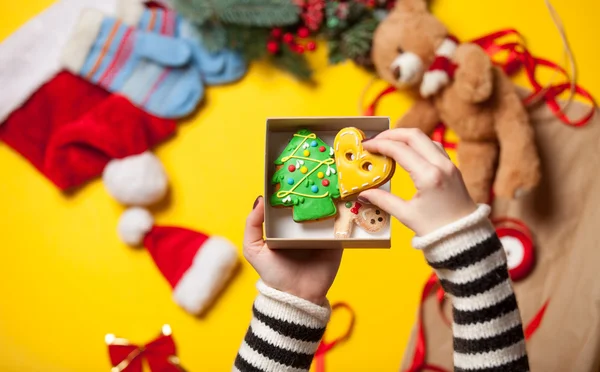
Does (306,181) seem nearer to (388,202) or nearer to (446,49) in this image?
(388,202)

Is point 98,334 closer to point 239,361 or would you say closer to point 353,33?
point 239,361

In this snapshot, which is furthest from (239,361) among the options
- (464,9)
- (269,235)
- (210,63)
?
(464,9)

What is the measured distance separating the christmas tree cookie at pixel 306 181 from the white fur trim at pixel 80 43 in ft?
2.55

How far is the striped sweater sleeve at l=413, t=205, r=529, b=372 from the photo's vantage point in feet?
2.04

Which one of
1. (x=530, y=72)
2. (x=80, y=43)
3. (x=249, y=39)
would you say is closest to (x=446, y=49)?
(x=530, y=72)

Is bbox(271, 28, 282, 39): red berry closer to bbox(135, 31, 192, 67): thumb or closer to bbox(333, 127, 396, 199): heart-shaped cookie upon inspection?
bbox(135, 31, 192, 67): thumb

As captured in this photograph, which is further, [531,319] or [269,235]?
[531,319]

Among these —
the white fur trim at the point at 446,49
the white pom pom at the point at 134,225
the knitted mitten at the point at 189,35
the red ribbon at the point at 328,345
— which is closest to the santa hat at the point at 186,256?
the white pom pom at the point at 134,225

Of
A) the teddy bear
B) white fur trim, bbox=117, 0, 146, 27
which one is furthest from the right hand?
white fur trim, bbox=117, 0, 146, 27

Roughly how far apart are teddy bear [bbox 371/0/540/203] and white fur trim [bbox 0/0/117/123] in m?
0.74

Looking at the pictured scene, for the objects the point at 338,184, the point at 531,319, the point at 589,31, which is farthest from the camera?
the point at 589,31

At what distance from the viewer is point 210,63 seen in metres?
1.31

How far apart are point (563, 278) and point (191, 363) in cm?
81

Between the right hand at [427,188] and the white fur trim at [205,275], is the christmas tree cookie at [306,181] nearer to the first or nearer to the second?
the right hand at [427,188]
